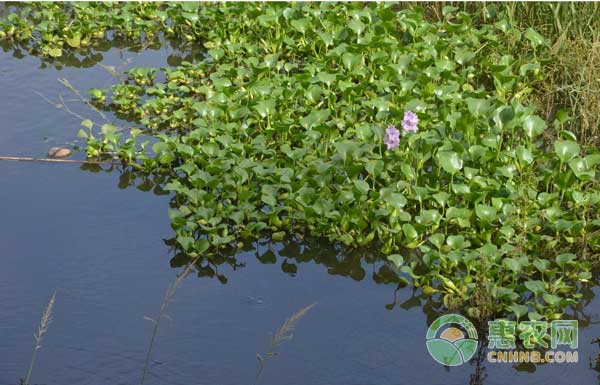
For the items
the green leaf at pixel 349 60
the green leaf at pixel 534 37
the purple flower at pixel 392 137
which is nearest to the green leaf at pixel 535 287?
the purple flower at pixel 392 137

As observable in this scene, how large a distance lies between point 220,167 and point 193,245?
0.56 metres

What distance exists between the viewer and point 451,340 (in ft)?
13.8

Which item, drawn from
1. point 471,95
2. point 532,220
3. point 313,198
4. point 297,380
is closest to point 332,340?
point 297,380

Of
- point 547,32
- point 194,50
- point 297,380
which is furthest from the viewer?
point 194,50

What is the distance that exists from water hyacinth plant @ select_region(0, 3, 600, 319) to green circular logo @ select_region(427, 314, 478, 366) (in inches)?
3.0

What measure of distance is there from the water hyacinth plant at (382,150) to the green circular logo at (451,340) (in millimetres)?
76

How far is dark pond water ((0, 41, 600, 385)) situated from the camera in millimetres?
4016

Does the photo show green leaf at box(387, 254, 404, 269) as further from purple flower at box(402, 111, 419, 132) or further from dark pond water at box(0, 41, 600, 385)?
purple flower at box(402, 111, 419, 132)

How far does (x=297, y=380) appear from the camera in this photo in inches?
156

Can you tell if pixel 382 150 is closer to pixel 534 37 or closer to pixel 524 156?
pixel 524 156

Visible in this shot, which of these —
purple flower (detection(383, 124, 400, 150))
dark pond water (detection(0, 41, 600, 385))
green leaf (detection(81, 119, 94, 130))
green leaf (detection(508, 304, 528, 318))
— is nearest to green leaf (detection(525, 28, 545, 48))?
purple flower (detection(383, 124, 400, 150))

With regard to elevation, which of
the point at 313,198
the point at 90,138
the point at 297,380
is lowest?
the point at 297,380

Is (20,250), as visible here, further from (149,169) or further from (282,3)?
(282,3)

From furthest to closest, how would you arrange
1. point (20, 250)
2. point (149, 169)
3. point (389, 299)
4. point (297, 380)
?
point (149, 169) < point (20, 250) < point (389, 299) < point (297, 380)
